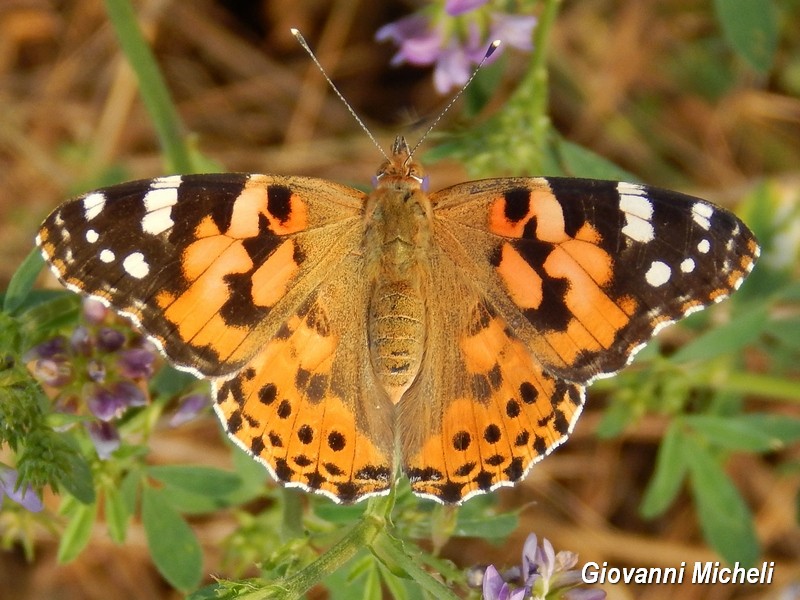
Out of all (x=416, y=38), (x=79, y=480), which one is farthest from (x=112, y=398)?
(x=416, y=38)

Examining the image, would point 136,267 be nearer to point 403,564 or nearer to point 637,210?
point 403,564

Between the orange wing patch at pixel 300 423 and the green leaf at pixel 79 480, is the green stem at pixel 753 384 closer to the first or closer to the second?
the orange wing patch at pixel 300 423

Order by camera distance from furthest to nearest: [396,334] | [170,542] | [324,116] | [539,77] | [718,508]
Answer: [324,116] < [718,508] < [539,77] < [170,542] < [396,334]

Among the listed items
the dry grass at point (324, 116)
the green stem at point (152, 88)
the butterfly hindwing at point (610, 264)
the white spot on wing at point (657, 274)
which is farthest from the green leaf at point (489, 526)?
the dry grass at point (324, 116)

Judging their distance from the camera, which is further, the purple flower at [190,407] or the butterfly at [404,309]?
the purple flower at [190,407]

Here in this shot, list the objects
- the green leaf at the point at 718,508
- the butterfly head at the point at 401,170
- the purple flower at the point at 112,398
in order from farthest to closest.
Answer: the green leaf at the point at 718,508 < the butterfly head at the point at 401,170 < the purple flower at the point at 112,398
